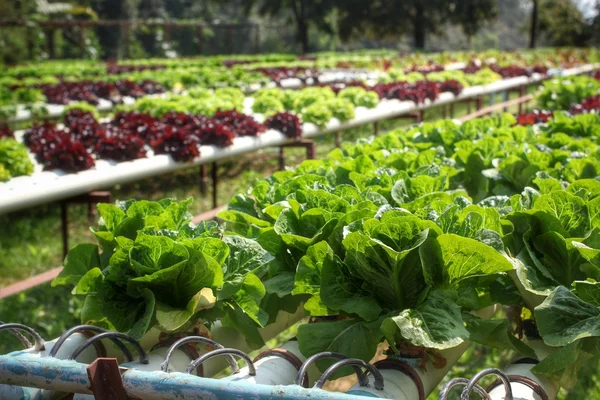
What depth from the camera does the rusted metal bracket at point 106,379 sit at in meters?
1.59

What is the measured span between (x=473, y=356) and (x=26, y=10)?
29508mm

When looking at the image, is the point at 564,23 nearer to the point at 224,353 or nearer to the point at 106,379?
the point at 224,353

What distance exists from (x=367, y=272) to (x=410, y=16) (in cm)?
4339

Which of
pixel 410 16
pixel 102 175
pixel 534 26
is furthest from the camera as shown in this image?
pixel 534 26

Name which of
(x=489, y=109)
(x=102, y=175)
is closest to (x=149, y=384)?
(x=102, y=175)

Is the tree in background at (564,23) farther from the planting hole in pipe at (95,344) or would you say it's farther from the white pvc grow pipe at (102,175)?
the planting hole in pipe at (95,344)

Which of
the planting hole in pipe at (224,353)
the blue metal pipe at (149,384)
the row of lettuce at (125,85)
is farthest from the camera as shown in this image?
the row of lettuce at (125,85)

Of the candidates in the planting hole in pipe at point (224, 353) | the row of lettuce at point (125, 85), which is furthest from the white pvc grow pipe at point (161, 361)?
the row of lettuce at point (125, 85)

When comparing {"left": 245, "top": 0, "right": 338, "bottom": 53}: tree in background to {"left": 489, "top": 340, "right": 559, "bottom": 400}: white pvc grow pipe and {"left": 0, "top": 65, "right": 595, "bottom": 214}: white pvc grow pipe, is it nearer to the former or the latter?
{"left": 0, "top": 65, "right": 595, "bottom": 214}: white pvc grow pipe

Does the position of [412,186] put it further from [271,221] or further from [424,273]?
[424,273]

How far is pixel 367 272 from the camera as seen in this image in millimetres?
2109

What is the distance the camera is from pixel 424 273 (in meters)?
2.05

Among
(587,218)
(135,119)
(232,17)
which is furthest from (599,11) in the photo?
(587,218)

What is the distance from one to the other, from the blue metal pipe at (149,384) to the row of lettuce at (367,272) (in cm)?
37
